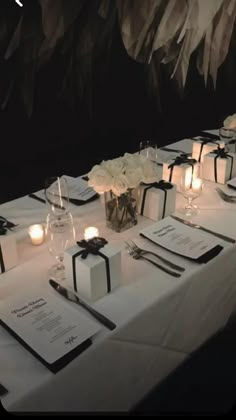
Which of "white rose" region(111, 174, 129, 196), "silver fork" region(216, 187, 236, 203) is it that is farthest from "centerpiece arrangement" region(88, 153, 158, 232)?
"silver fork" region(216, 187, 236, 203)

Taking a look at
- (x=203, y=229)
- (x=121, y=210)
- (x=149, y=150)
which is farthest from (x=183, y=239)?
(x=149, y=150)

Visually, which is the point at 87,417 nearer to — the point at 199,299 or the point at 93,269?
the point at 93,269

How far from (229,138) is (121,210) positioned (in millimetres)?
929

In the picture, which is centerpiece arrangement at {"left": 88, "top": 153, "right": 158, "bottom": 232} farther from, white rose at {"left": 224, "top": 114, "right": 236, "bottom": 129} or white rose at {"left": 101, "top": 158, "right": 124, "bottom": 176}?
white rose at {"left": 224, "top": 114, "right": 236, "bottom": 129}

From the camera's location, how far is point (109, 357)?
34.4 inches

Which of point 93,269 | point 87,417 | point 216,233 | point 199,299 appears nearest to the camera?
point 87,417

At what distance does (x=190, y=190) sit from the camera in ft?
4.54

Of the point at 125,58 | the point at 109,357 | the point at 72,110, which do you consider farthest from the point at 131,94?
the point at 109,357

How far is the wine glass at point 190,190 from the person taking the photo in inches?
53.7

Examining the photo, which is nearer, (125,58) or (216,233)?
(216,233)

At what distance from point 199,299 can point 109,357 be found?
14.3 inches

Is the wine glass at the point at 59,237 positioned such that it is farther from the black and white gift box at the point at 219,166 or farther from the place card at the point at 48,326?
the black and white gift box at the point at 219,166

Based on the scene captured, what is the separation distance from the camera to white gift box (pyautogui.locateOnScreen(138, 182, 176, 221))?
50.7 inches

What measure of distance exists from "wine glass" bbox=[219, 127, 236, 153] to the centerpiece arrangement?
0.76 metres
